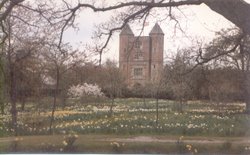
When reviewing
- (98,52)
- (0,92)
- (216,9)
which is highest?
(216,9)

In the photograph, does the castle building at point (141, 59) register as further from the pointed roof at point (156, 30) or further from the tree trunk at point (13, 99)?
the tree trunk at point (13, 99)

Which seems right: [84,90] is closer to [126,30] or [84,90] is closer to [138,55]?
[138,55]

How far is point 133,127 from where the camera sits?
476 centimetres

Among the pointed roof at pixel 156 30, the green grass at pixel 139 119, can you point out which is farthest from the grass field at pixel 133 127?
the pointed roof at pixel 156 30

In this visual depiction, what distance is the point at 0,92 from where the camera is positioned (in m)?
4.74

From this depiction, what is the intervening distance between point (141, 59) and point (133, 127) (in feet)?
2.05

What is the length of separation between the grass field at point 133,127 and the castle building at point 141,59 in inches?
9.3

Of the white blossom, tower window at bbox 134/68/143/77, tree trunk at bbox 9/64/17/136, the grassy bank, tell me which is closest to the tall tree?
the grassy bank

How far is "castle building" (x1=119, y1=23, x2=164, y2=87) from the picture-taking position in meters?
4.42

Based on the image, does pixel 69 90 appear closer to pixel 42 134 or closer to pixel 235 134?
pixel 42 134

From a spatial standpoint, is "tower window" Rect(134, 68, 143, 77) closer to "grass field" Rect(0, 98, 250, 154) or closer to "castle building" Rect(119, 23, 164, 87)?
"castle building" Rect(119, 23, 164, 87)

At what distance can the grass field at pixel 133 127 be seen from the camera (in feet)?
14.6

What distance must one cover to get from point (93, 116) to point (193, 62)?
0.94 meters

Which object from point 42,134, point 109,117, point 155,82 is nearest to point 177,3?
point 155,82
